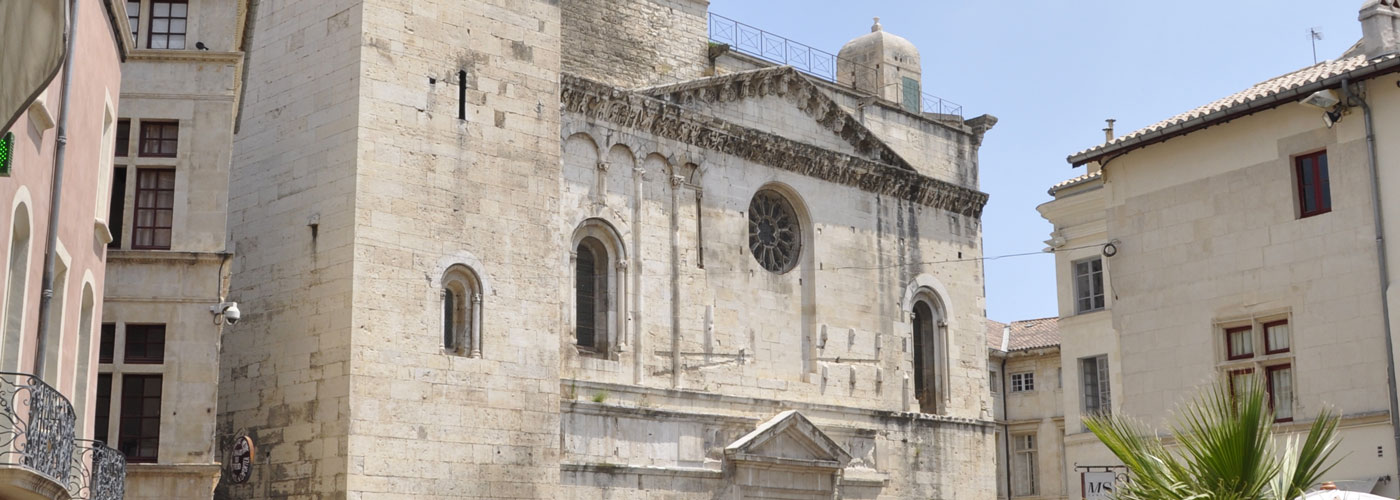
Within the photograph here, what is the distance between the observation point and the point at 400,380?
21391 mm

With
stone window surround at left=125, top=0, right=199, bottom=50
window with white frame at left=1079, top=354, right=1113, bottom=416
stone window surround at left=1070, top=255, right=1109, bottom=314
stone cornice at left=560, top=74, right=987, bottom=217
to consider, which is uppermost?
stone cornice at left=560, top=74, right=987, bottom=217

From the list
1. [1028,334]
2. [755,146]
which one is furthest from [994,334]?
[755,146]

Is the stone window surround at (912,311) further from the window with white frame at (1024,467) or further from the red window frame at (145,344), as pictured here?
the red window frame at (145,344)

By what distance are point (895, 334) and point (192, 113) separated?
15.4 m

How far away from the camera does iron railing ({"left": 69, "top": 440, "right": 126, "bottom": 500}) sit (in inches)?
463

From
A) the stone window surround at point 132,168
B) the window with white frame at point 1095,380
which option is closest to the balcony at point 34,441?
the stone window surround at point 132,168

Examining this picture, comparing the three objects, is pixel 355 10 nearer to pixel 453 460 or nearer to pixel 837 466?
pixel 453 460

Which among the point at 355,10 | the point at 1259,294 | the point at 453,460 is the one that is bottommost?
the point at 453,460

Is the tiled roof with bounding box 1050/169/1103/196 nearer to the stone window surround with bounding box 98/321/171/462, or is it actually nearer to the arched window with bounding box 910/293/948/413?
the arched window with bounding box 910/293/948/413

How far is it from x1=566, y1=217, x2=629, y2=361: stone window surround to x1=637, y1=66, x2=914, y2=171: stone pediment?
260 cm

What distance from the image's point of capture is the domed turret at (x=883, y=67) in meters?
32.7

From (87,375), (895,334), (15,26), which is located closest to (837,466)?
(895,334)

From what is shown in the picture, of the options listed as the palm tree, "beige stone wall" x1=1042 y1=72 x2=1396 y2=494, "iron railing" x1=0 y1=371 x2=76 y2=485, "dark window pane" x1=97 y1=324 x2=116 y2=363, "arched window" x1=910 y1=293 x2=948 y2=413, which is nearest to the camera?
"iron railing" x1=0 y1=371 x2=76 y2=485

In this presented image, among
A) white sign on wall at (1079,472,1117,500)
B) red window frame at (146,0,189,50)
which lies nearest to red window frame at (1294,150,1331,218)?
white sign on wall at (1079,472,1117,500)
